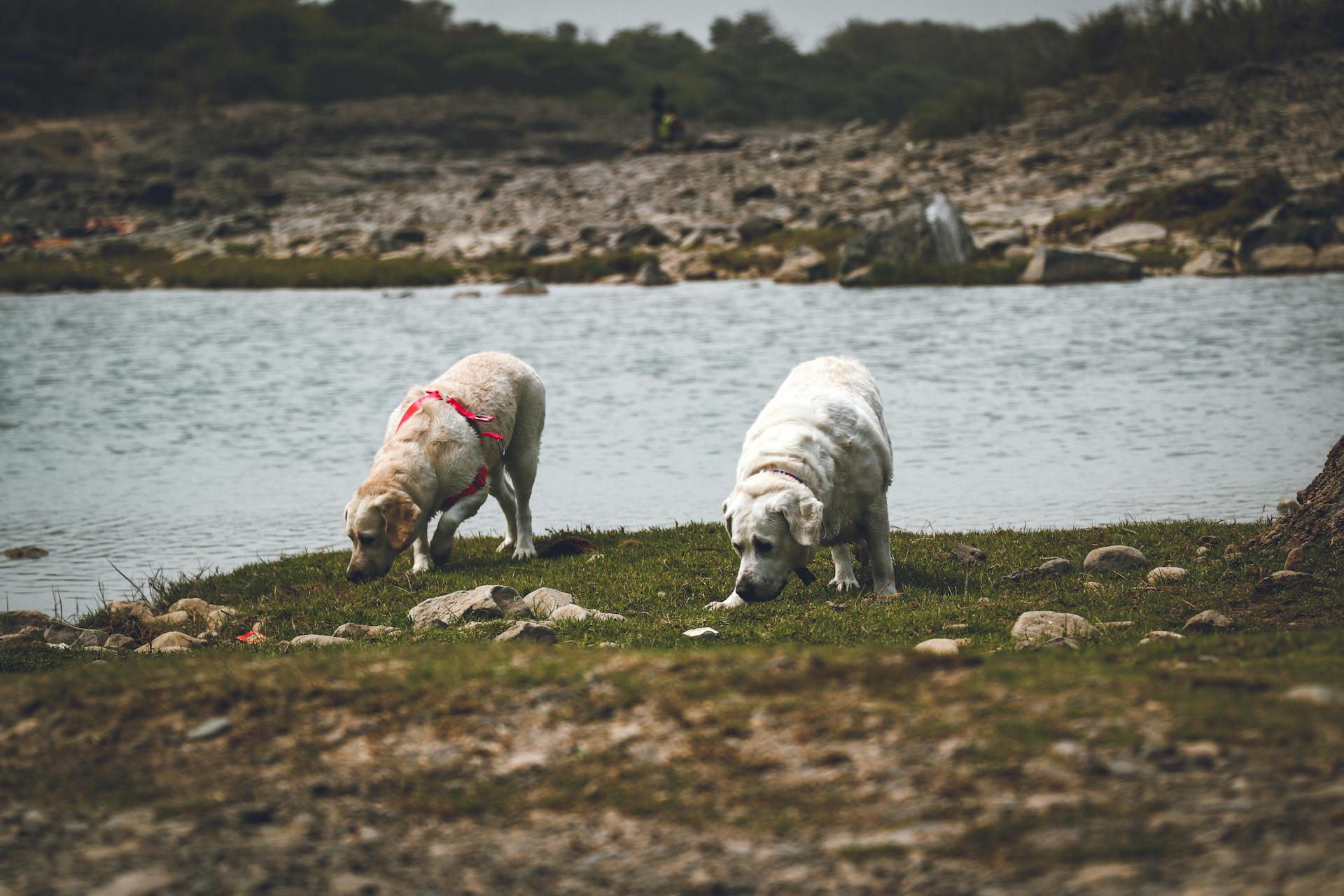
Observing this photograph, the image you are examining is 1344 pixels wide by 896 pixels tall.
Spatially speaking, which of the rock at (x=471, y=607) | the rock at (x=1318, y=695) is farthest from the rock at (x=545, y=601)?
the rock at (x=1318, y=695)

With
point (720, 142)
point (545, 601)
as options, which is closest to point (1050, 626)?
point (545, 601)

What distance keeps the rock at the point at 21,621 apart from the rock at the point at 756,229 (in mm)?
36534

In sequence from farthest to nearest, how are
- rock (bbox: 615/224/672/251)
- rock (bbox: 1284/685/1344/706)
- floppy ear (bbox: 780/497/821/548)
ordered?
rock (bbox: 615/224/672/251)
floppy ear (bbox: 780/497/821/548)
rock (bbox: 1284/685/1344/706)

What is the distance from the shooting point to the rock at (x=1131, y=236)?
3772cm

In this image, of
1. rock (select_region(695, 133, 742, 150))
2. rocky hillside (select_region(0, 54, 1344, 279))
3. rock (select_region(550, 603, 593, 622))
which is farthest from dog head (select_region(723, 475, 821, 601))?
rock (select_region(695, 133, 742, 150))

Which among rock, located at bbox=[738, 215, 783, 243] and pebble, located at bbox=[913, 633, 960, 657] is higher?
rock, located at bbox=[738, 215, 783, 243]

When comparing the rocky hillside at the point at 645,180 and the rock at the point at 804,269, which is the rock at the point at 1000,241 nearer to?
the rocky hillside at the point at 645,180

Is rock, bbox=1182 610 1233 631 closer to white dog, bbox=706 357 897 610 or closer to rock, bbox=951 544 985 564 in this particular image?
white dog, bbox=706 357 897 610

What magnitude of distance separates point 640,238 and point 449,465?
1458 inches

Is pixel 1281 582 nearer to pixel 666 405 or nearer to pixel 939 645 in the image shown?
pixel 939 645

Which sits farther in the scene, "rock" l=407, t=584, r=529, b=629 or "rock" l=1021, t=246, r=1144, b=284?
"rock" l=1021, t=246, r=1144, b=284

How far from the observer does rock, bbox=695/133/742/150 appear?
207 feet

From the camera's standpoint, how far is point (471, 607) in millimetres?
9109

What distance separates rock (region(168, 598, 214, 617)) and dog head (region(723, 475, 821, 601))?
14.9ft
